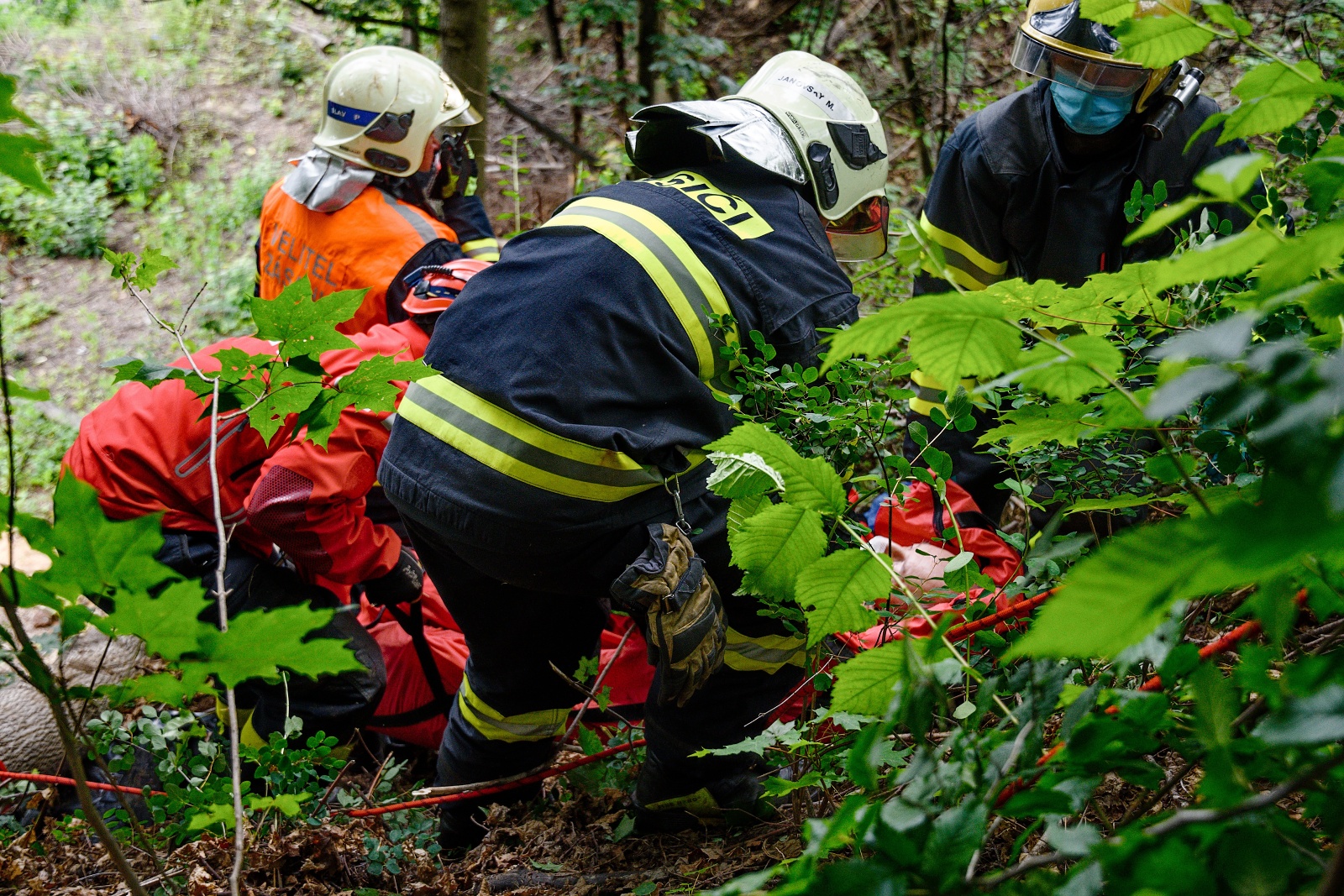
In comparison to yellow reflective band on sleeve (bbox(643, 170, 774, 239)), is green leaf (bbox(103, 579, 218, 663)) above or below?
below

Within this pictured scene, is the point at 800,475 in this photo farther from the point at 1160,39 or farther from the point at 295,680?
the point at 295,680

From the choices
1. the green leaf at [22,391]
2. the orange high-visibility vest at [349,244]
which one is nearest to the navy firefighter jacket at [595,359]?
the green leaf at [22,391]

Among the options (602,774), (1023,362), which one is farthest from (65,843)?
(1023,362)

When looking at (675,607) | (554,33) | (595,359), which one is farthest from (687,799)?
(554,33)

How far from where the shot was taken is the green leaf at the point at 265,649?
89 cm

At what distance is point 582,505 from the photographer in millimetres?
2129

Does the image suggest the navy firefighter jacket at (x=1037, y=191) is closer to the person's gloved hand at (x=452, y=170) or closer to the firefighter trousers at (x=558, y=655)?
the firefighter trousers at (x=558, y=655)

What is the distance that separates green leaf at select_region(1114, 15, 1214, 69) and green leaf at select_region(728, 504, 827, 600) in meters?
0.64

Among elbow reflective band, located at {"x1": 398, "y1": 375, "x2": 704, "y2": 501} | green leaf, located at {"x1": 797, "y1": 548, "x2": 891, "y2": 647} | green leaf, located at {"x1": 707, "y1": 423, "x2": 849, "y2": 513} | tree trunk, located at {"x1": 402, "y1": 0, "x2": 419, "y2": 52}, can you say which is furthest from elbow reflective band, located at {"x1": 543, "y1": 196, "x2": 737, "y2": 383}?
tree trunk, located at {"x1": 402, "y1": 0, "x2": 419, "y2": 52}

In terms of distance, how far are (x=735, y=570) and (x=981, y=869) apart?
39.9 inches

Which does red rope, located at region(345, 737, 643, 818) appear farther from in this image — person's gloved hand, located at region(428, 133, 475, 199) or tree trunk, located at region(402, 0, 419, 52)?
tree trunk, located at region(402, 0, 419, 52)

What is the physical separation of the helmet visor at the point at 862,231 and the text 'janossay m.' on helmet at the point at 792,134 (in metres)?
0.02

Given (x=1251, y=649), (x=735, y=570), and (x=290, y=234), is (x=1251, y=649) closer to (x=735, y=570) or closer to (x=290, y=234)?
(x=735, y=570)

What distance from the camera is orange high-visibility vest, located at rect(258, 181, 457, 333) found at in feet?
13.4
